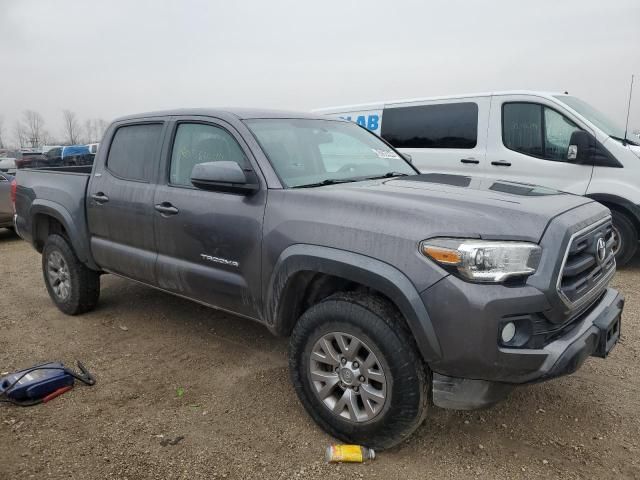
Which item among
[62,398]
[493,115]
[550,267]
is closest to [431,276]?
[550,267]

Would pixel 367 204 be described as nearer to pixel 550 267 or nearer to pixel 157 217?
pixel 550 267

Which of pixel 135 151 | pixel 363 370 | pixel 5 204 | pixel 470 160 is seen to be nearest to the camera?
pixel 363 370

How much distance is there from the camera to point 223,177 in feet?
9.62

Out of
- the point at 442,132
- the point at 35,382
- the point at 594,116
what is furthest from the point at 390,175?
the point at 594,116

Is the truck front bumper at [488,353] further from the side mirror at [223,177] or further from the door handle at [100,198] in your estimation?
the door handle at [100,198]

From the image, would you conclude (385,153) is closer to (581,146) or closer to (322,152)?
Answer: (322,152)

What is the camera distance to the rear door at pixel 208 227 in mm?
3045

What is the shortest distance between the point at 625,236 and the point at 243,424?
509cm

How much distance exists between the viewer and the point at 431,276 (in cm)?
226

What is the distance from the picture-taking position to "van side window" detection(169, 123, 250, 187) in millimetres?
3375

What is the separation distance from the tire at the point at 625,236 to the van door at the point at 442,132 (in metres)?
1.72

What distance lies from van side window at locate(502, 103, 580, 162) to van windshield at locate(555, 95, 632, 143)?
239mm

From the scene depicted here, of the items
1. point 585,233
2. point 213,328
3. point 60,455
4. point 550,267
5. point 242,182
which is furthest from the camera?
point 213,328

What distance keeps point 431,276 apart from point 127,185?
106 inches
